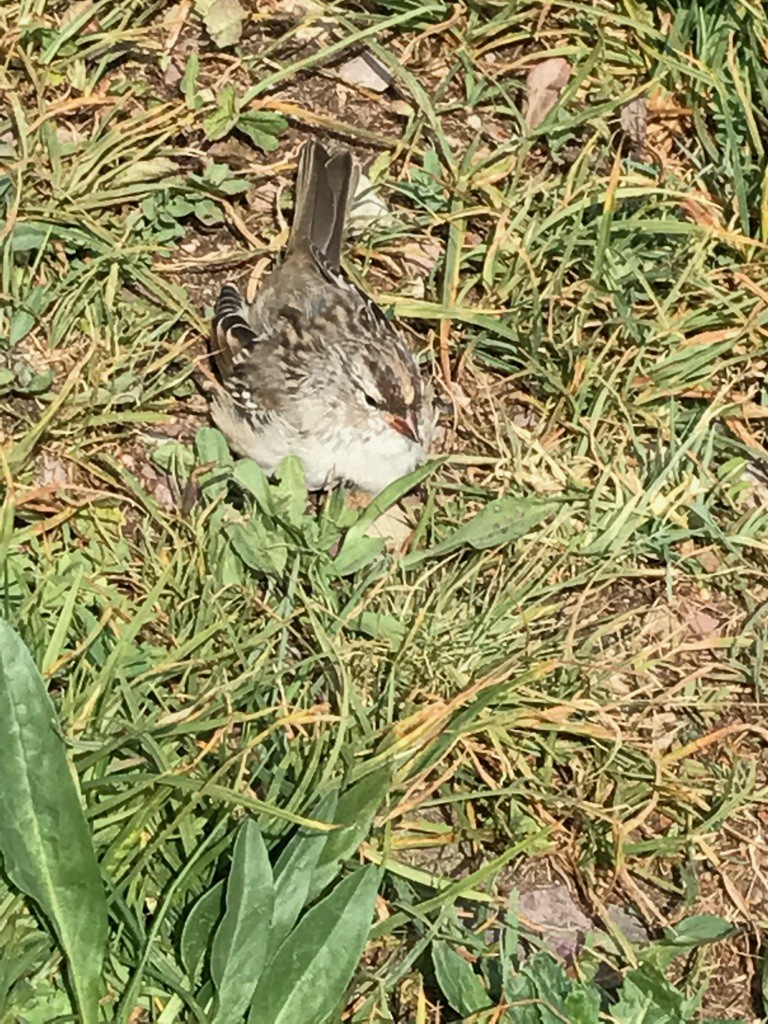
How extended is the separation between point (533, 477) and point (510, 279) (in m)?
0.84

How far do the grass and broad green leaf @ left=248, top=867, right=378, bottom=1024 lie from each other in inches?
1.7

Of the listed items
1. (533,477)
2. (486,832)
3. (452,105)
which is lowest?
(486,832)

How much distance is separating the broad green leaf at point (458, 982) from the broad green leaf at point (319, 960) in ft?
1.17

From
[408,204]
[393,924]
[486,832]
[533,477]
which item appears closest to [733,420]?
[533,477]

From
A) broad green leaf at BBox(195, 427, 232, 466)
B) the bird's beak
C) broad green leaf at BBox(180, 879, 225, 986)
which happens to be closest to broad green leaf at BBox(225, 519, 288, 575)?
broad green leaf at BBox(195, 427, 232, 466)

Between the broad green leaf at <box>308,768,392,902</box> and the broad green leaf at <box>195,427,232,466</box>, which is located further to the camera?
the broad green leaf at <box>195,427,232,466</box>

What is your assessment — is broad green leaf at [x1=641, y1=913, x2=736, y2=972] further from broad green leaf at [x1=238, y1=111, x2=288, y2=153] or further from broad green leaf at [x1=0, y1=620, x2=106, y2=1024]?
broad green leaf at [x1=238, y1=111, x2=288, y2=153]

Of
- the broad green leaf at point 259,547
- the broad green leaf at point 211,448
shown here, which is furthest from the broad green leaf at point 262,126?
the broad green leaf at point 259,547

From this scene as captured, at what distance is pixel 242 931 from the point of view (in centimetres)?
423

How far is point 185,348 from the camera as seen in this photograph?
5.63 metres

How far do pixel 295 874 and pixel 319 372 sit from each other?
198cm

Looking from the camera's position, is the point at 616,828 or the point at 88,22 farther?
the point at 88,22

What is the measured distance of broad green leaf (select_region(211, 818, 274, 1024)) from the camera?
13.8 ft

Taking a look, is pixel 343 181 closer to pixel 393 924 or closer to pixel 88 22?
pixel 88 22
